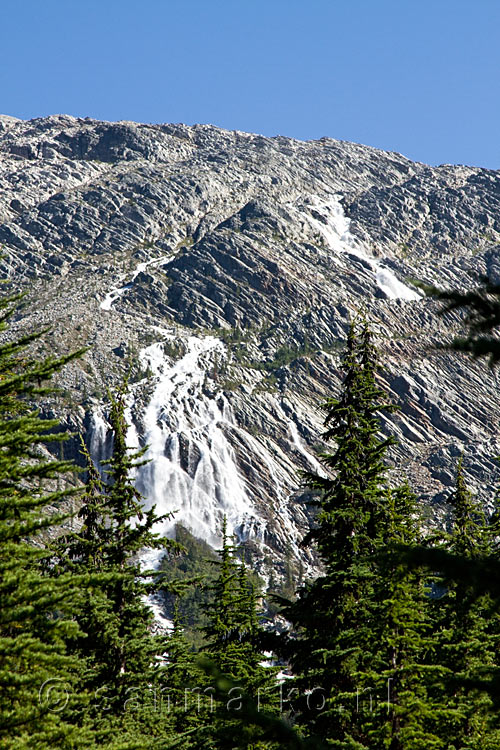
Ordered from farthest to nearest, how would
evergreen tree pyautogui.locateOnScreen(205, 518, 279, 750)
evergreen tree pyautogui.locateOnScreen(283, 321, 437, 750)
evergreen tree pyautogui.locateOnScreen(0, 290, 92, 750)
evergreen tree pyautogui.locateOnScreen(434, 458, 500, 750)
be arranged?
evergreen tree pyautogui.locateOnScreen(205, 518, 279, 750), evergreen tree pyautogui.locateOnScreen(434, 458, 500, 750), evergreen tree pyautogui.locateOnScreen(283, 321, 437, 750), evergreen tree pyautogui.locateOnScreen(0, 290, 92, 750)

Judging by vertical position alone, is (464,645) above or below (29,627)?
below

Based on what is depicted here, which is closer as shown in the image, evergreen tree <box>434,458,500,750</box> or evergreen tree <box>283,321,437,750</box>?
evergreen tree <box>283,321,437,750</box>

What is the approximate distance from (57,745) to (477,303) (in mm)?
8618

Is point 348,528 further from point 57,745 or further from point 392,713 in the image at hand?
point 57,745

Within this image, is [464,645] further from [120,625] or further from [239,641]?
[120,625]

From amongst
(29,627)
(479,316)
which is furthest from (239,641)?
(479,316)

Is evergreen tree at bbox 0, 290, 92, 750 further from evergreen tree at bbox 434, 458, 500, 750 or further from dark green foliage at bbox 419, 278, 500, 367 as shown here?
evergreen tree at bbox 434, 458, 500, 750

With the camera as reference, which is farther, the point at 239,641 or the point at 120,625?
the point at 239,641

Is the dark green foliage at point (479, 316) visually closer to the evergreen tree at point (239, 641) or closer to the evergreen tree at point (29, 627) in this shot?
the evergreen tree at point (29, 627)

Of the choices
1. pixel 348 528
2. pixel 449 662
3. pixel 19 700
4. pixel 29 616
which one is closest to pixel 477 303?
pixel 29 616

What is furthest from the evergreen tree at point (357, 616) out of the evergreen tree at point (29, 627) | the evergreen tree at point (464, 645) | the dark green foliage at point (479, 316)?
the dark green foliage at point (479, 316)

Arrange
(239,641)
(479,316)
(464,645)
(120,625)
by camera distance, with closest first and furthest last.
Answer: (479,316)
(120,625)
(464,645)
(239,641)

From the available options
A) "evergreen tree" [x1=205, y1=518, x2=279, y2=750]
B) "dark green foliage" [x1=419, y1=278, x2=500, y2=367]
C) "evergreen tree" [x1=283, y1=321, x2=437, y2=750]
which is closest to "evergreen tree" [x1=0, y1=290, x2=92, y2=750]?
"dark green foliage" [x1=419, y1=278, x2=500, y2=367]

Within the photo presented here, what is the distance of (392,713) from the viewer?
14.9 m
